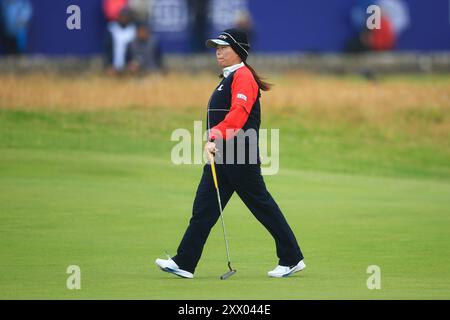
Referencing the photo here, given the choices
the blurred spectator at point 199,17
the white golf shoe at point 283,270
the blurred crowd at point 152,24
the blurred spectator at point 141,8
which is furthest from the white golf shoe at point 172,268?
the blurred spectator at point 199,17

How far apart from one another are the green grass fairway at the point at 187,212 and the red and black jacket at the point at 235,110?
1.26 m

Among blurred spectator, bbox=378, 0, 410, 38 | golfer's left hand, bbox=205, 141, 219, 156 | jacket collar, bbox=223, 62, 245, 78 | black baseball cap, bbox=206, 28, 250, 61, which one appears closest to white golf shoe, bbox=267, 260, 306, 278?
golfer's left hand, bbox=205, 141, 219, 156

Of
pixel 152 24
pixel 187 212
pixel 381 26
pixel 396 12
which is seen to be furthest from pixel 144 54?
pixel 187 212

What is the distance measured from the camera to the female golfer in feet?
36.8

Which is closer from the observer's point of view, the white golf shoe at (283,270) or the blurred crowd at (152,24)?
the white golf shoe at (283,270)

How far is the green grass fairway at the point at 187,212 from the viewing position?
11.0 m

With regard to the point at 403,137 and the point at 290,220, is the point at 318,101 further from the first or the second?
the point at 290,220

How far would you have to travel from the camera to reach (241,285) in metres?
10.8

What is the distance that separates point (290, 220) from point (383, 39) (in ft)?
70.4

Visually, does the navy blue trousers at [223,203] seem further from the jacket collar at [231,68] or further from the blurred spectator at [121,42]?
the blurred spectator at [121,42]

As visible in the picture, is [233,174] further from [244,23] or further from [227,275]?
[244,23]
